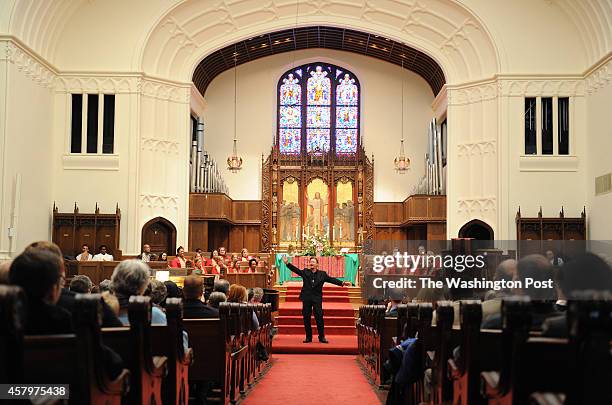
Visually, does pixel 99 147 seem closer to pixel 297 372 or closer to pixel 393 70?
pixel 393 70

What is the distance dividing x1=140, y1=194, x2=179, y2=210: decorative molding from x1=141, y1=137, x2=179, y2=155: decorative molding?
131 centimetres

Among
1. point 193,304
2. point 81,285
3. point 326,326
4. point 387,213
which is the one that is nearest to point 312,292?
point 326,326

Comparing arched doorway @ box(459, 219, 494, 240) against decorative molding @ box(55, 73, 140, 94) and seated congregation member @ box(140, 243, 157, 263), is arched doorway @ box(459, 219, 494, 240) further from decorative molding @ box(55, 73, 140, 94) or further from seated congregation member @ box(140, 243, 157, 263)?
decorative molding @ box(55, 73, 140, 94)

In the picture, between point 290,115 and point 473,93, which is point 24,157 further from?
point 473,93

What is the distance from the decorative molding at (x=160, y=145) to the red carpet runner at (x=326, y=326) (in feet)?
20.2

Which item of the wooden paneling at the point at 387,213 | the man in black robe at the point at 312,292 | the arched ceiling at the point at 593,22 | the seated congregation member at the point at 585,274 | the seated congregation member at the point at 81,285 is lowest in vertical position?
the man in black robe at the point at 312,292

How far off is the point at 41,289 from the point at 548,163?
19.2 m

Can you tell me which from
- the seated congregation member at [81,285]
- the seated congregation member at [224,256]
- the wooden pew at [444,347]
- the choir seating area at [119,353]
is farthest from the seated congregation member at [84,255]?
the wooden pew at [444,347]

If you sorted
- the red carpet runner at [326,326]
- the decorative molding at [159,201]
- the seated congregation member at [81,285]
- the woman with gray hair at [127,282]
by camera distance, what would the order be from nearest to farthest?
the woman with gray hair at [127,282]
the seated congregation member at [81,285]
the red carpet runner at [326,326]
the decorative molding at [159,201]

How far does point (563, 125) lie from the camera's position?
2061 centimetres

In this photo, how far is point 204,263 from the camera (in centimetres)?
1772

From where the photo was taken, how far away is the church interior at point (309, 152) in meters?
13.5

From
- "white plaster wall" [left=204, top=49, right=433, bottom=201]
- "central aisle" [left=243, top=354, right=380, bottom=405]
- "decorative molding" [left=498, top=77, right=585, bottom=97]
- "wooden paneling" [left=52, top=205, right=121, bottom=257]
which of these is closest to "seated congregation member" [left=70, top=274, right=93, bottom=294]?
"central aisle" [left=243, top=354, right=380, bottom=405]

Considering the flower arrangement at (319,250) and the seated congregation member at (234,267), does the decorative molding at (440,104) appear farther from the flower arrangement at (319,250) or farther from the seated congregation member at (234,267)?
the seated congregation member at (234,267)
